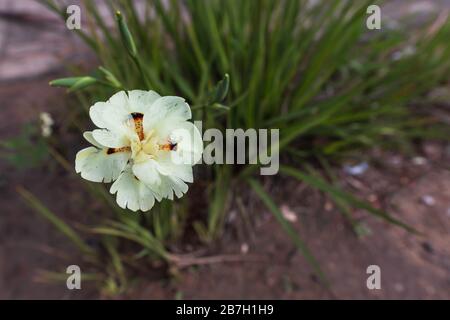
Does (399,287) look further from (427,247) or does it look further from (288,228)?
(288,228)

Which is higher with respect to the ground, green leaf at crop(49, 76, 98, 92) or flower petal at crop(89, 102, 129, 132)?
green leaf at crop(49, 76, 98, 92)

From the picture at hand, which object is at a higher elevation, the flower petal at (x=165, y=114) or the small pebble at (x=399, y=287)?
the flower petal at (x=165, y=114)

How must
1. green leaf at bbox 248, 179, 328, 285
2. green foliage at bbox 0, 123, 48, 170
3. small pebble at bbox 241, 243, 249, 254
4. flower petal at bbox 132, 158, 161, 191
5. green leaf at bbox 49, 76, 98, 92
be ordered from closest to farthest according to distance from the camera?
flower petal at bbox 132, 158, 161, 191 < green leaf at bbox 49, 76, 98, 92 < green leaf at bbox 248, 179, 328, 285 < small pebble at bbox 241, 243, 249, 254 < green foliage at bbox 0, 123, 48, 170

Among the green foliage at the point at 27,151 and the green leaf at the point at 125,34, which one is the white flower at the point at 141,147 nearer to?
the green leaf at the point at 125,34

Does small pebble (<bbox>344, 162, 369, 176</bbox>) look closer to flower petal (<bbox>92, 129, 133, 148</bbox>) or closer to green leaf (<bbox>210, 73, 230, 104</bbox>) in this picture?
green leaf (<bbox>210, 73, 230, 104</bbox>)

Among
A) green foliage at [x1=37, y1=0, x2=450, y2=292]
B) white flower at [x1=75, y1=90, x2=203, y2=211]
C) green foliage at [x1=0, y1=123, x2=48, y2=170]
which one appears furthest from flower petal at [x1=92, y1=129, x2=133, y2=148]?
green foliage at [x1=0, y1=123, x2=48, y2=170]

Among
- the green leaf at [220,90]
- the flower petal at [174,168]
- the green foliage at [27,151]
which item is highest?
the green foliage at [27,151]

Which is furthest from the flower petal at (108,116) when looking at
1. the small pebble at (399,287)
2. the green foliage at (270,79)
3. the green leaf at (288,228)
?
the small pebble at (399,287)
